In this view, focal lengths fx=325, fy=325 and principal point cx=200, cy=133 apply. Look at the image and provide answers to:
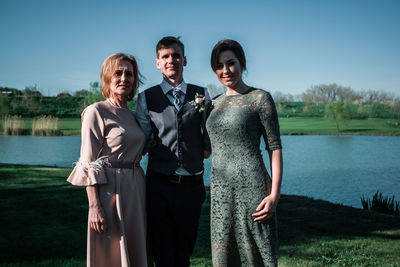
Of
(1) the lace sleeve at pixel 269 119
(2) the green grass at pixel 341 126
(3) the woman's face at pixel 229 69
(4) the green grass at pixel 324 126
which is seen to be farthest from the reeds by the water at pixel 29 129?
(1) the lace sleeve at pixel 269 119

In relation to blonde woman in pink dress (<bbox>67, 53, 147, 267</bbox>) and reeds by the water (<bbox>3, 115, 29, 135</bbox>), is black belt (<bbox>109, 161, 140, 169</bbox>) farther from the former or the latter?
reeds by the water (<bbox>3, 115, 29, 135</bbox>)

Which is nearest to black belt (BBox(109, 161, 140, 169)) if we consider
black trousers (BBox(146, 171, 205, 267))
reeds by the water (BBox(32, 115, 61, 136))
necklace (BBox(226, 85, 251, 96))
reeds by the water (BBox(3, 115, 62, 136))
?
black trousers (BBox(146, 171, 205, 267))

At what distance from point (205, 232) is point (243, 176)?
11.3 feet

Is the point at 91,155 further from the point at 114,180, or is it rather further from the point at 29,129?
the point at 29,129

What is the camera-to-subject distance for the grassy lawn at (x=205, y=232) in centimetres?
421

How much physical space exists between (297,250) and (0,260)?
389 centimetres

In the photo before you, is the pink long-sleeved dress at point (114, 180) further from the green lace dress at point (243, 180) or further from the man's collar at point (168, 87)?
the green lace dress at point (243, 180)

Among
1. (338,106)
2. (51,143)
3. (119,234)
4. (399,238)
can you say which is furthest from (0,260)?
(338,106)

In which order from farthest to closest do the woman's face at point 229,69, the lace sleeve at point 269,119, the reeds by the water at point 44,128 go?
the reeds by the water at point 44,128 < the woman's face at point 229,69 < the lace sleeve at point 269,119

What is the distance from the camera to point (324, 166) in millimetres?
17578

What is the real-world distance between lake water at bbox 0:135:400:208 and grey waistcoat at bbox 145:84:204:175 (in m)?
8.83

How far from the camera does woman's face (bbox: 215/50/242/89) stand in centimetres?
242

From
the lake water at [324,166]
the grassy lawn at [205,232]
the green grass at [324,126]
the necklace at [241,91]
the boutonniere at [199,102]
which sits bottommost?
the lake water at [324,166]

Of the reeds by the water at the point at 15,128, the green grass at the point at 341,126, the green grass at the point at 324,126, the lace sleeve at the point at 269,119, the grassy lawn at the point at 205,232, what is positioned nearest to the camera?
the lace sleeve at the point at 269,119
